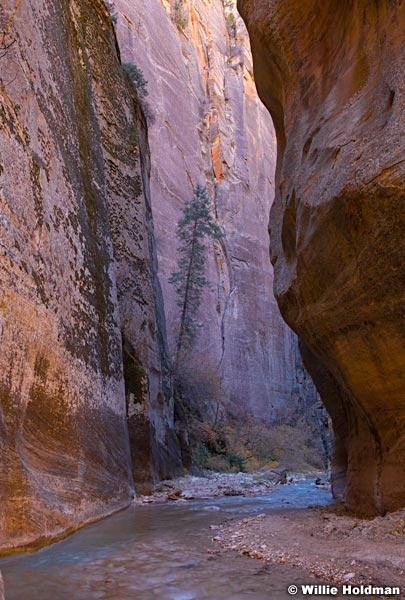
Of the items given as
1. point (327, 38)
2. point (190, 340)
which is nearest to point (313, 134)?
point (327, 38)

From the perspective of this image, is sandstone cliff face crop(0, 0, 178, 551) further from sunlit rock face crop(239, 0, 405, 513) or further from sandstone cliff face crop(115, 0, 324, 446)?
sandstone cliff face crop(115, 0, 324, 446)

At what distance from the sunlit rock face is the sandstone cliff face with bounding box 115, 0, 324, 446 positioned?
50.4 feet

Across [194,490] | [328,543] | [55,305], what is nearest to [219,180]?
[194,490]

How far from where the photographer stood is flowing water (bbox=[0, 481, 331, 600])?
2.94m

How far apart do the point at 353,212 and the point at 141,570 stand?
11.5ft

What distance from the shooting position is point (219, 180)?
34.3m

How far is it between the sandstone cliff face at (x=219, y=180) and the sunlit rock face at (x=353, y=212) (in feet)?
50.4

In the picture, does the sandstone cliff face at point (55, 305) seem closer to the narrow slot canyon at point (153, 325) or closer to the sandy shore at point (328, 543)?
the narrow slot canyon at point (153, 325)

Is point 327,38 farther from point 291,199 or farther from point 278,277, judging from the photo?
point 278,277

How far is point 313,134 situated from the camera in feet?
20.5

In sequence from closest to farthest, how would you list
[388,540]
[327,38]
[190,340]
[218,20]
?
[388,540]
[327,38]
[190,340]
[218,20]

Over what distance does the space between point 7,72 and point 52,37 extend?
291 cm

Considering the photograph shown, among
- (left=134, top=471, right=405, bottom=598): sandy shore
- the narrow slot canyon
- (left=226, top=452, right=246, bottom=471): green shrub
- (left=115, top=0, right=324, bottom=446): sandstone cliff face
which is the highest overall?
(left=115, top=0, right=324, bottom=446): sandstone cliff face

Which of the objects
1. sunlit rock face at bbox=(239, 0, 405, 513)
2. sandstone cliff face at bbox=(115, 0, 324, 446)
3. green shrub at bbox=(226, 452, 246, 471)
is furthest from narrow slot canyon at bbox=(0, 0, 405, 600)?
sandstone cliff face at bbox=(115, 0, 324, 446)
